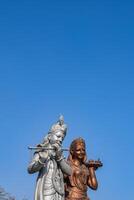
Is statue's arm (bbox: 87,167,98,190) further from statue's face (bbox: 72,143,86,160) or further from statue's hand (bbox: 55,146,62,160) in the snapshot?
statue's hand (bbox: 55,146,62,160)

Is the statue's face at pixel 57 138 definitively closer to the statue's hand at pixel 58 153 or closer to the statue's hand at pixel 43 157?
the statue's hand at pixel 58 153

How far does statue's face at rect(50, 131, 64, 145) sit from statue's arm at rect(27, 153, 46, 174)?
47 centimetres

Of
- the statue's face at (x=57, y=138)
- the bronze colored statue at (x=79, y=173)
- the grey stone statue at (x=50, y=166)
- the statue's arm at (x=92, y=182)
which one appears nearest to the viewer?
the grey stone statue at (x=50, y=166)

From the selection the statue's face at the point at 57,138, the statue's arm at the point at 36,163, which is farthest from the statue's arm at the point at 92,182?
the statue's arm at the point at 36,163

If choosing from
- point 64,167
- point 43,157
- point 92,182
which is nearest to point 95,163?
point 92,182

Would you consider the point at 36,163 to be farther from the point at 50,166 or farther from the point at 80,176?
the point at 80,176

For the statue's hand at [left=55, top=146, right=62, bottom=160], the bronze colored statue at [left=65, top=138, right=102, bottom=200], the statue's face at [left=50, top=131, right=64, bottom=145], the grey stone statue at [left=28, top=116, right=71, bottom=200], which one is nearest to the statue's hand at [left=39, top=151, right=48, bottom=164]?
the grey stone statue at [left=28, top=116, right=71, bottom=200]

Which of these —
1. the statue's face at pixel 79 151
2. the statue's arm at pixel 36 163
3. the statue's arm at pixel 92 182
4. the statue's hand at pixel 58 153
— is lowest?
the statue's arm at pixel 36 163

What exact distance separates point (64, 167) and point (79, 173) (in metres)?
1.17

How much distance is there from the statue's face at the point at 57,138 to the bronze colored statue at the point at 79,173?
1.34m

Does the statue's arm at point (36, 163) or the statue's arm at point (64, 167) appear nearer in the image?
the statue's arm at point (36, 163)

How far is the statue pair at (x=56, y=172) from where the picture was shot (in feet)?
37.1

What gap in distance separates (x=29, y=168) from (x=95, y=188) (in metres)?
2.39

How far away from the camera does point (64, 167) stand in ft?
38.5
